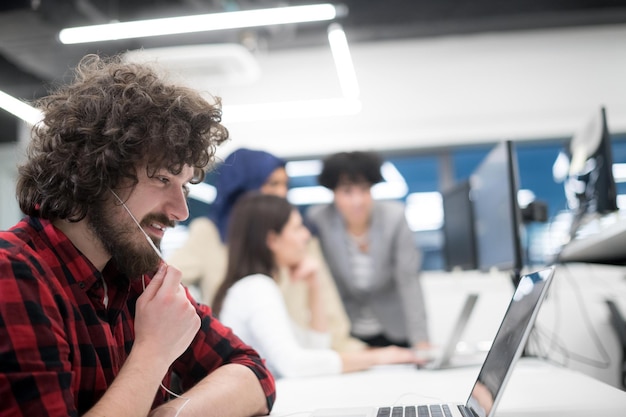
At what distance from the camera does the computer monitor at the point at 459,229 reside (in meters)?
2.49

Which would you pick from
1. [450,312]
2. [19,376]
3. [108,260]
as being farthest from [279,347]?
[450,312]

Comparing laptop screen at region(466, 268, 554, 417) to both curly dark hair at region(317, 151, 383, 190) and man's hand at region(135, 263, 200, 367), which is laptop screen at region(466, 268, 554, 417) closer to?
man's hand at region(135, 263, 200, 367)

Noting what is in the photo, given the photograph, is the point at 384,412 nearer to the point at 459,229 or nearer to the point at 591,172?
the point at 591,172

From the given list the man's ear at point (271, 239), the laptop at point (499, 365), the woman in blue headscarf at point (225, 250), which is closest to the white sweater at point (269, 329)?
the man's ear at point (271, 239)

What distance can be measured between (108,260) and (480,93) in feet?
14.1

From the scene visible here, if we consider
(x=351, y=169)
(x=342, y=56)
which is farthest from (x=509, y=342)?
(x=342, y=56)

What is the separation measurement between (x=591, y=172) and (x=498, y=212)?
1.59ft

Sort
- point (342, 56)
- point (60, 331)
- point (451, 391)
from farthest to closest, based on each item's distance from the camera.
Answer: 1. point (342, 56)
2. point (451, 391)
3. point (60, 331)

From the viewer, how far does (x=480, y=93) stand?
16.1 feet

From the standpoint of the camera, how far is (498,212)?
6.70ft

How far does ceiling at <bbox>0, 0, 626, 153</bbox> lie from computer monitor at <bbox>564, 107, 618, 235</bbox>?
7.42ft

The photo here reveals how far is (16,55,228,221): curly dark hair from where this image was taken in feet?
3.43

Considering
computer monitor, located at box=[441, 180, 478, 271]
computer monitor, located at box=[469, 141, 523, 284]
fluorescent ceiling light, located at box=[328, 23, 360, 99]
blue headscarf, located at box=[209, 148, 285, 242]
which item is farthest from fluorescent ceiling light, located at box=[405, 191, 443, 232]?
computer monitor, located at box=[469, 141, 523, 284]

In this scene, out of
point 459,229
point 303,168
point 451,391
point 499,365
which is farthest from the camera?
point 303,168
